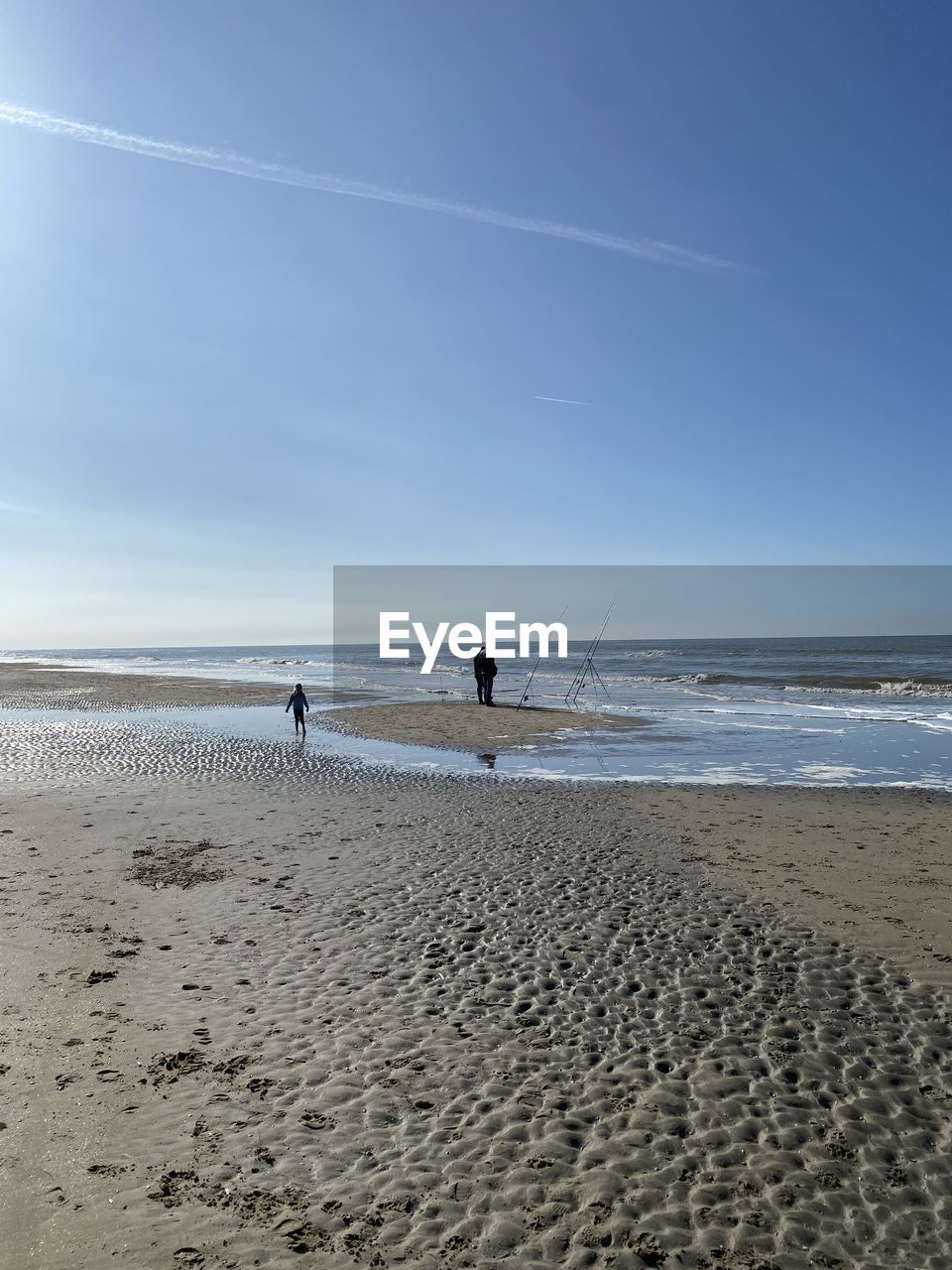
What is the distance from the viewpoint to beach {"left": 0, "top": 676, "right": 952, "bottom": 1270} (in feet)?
13.3

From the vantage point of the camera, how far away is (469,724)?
27.5 metres

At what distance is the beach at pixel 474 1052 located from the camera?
404 cm

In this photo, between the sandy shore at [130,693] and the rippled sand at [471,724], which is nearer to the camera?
the rippled sand at [471,724]

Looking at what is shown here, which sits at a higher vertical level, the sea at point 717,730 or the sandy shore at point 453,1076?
the sea at point 717,730

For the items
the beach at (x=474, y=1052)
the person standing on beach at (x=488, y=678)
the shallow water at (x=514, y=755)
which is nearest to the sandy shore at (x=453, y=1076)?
the beach at (x=474, y=1052)

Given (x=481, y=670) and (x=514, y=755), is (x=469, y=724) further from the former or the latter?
(x=481, y=670)

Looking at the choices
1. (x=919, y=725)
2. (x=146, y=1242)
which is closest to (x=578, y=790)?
(x=146, y=1242)

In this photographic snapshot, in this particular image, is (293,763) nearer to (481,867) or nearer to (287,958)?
(481,867)

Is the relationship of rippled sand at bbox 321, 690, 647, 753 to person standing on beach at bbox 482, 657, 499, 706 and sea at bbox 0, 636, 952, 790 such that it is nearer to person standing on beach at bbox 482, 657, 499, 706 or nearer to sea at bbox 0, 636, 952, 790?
person standing on beach at bbox 482, 657, 499, 706

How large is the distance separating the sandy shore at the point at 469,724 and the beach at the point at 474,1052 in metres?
11.8

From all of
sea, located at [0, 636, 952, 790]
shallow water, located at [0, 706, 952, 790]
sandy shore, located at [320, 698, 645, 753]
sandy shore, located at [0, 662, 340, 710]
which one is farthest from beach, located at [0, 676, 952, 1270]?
sandy shore, located at [0, 662, 340, 710]

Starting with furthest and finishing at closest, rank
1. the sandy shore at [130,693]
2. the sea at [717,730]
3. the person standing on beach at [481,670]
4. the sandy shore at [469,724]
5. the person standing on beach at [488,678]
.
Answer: the sandy shore at [130,693] → the person standing on beach at [481,670] → the person standing on beach at [488,678] → the sandy shore at [469,724] → the sea at [717,730]

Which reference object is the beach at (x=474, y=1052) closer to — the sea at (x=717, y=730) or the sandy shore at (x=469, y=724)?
the sea at (x=717, y=730)

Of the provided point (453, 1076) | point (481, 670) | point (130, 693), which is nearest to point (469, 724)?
point (481, 670)
